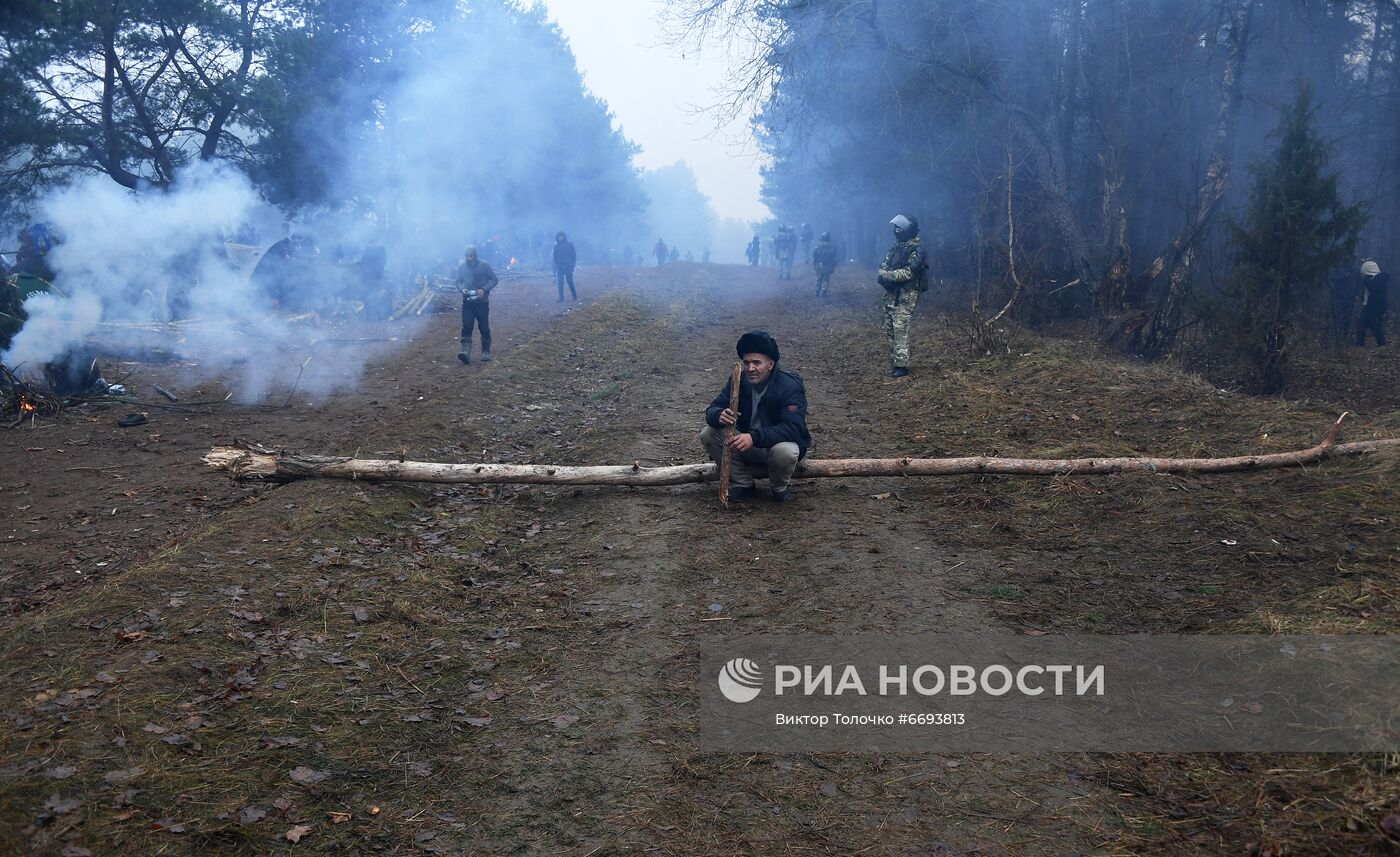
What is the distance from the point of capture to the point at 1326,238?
11445mm

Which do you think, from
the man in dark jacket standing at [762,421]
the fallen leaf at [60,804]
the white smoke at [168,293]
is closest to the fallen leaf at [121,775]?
the fallen leaf at [60,804]

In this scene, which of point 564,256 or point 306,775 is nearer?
point 306,775

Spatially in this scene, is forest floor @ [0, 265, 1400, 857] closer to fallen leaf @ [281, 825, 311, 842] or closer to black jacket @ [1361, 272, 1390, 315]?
fallen leaf @ [281, 825, 311, 842]

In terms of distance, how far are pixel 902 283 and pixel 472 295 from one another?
7773 millimetres

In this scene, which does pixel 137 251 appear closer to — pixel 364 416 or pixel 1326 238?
pixel 364 416

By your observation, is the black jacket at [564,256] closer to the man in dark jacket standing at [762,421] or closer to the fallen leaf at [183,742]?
the man in dark jacket standing at [762,421]

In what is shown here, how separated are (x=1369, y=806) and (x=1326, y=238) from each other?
435 inches

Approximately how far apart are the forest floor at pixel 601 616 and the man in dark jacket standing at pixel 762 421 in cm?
39

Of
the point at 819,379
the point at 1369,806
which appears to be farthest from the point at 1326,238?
the point at 1369,806

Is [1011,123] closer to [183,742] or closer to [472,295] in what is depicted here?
[472,295]

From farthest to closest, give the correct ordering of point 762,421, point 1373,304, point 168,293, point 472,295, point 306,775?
1. point 168,293
2. point 1373,304
3. point 472,295
4. point 762,421
5. point 306,775

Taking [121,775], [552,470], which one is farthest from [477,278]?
[121,775]

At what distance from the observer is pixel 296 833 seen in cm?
360

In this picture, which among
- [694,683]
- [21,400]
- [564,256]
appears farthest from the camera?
[564,256]
